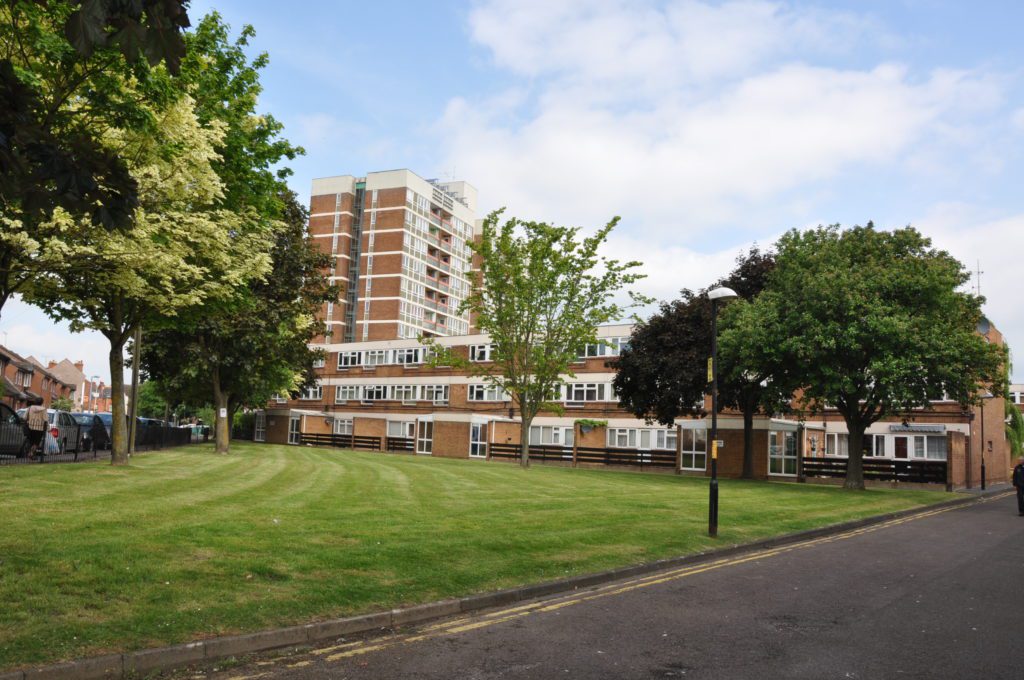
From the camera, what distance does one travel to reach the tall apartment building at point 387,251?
86.4 metres

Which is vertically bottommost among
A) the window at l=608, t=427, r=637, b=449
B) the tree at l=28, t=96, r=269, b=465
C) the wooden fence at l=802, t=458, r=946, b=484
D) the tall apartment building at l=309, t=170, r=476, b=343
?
the wooden fence at l=802, t=458, r=946, b=484

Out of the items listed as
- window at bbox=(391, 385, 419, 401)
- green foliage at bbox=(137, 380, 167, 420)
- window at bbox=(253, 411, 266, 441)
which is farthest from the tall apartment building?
green foliage at bbox=(137, 380, 167, 420)

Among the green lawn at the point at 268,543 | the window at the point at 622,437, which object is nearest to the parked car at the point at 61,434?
the green lawn at the point at 268,543

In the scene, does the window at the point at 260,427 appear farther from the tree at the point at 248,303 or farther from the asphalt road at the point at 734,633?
the asphalt road at the point at 734,633

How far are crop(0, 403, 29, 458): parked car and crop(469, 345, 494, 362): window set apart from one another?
119 feet

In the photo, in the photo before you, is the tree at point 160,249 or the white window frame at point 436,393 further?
the white window frame at point 436,393

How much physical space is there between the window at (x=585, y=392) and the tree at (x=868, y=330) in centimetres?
1977

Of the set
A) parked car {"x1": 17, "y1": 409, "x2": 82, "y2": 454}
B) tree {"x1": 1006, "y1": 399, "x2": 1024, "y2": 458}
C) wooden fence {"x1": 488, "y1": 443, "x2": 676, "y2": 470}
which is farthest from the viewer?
tree {"x1": 1006, "y1": 399, "x2": 1024, "y2": 458}

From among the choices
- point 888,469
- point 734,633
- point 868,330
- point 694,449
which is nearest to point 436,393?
point 694,449

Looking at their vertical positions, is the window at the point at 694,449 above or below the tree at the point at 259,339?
below

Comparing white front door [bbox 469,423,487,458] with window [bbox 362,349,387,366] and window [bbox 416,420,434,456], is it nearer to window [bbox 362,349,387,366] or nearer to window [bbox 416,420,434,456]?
window [bbox 416,420,434,456]

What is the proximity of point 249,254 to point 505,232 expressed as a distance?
17.3 metres

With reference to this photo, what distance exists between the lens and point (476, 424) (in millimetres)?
52531

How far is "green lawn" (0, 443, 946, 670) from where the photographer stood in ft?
22.4
